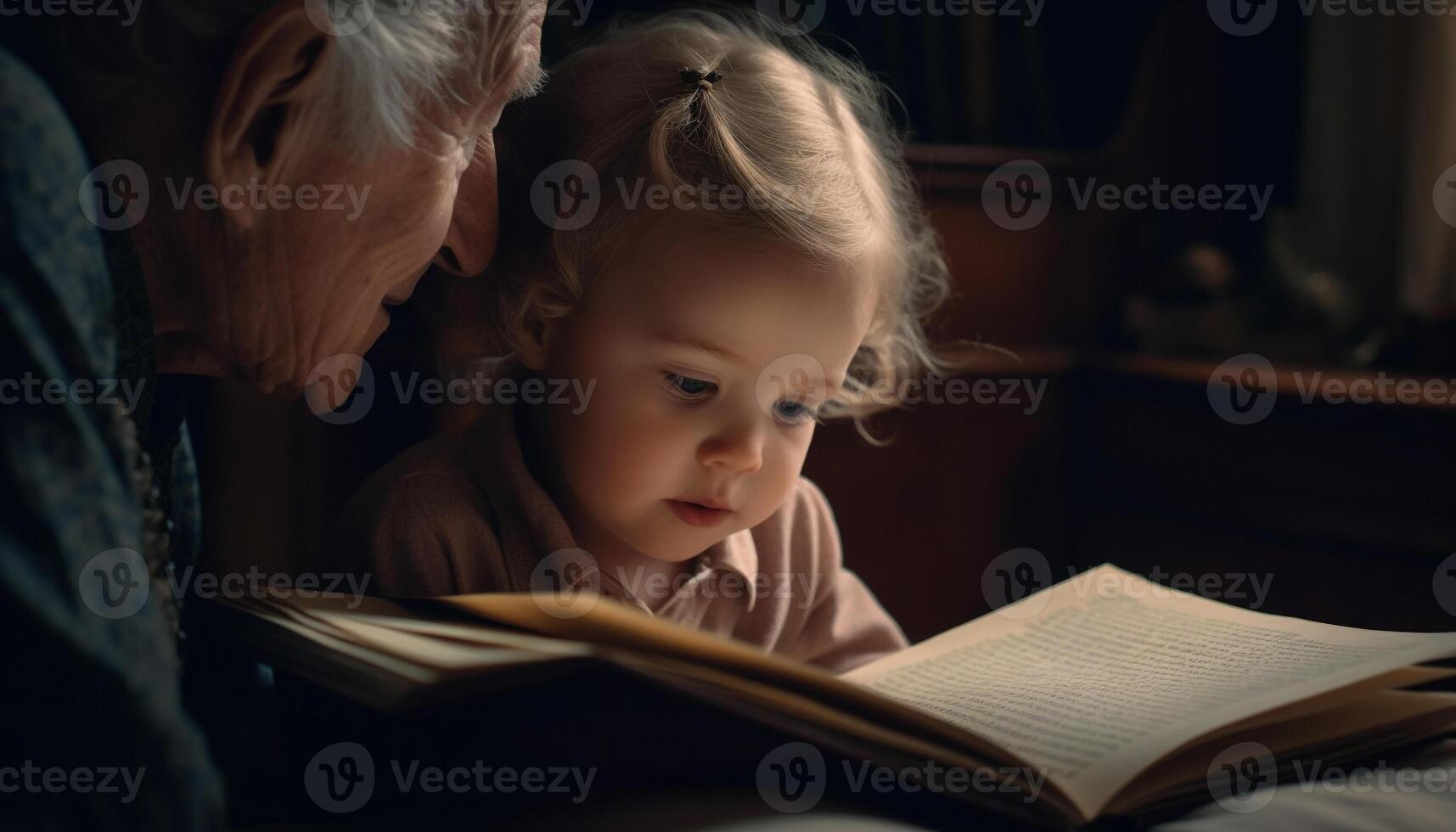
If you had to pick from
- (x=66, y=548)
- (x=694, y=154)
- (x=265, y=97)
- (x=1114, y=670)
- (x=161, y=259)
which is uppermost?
(x=694, y=154)

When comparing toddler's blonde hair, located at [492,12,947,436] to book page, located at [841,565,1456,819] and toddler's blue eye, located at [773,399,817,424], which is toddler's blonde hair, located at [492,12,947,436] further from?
book page, located at [841,565,1456,819]

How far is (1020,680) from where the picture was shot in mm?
797

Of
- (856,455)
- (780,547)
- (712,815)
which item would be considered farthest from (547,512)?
(856,455)

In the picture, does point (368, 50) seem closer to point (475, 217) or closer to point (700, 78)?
point (475, 217)

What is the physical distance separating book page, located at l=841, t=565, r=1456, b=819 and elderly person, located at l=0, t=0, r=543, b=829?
44 centimetres

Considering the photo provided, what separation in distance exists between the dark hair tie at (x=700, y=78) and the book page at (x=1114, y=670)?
0.49 metres

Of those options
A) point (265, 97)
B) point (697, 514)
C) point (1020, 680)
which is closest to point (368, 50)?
point (265, 97)

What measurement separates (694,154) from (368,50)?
1.03 ft

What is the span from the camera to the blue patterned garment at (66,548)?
0.45 meters

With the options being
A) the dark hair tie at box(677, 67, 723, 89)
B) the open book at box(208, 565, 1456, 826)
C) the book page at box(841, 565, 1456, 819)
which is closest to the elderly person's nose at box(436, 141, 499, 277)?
the dark hair tie at box(677, 67, 723, 89)

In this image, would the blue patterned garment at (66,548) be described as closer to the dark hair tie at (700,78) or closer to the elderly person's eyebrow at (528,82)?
the elderly person's eyebrow at (528,82)

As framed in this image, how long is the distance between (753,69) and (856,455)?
860mm

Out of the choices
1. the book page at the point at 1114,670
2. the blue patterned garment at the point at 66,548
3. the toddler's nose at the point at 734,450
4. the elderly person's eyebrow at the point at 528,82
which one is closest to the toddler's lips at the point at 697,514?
the toddler's nose at the point at 734,450

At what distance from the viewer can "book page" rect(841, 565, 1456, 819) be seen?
66 centimetres
